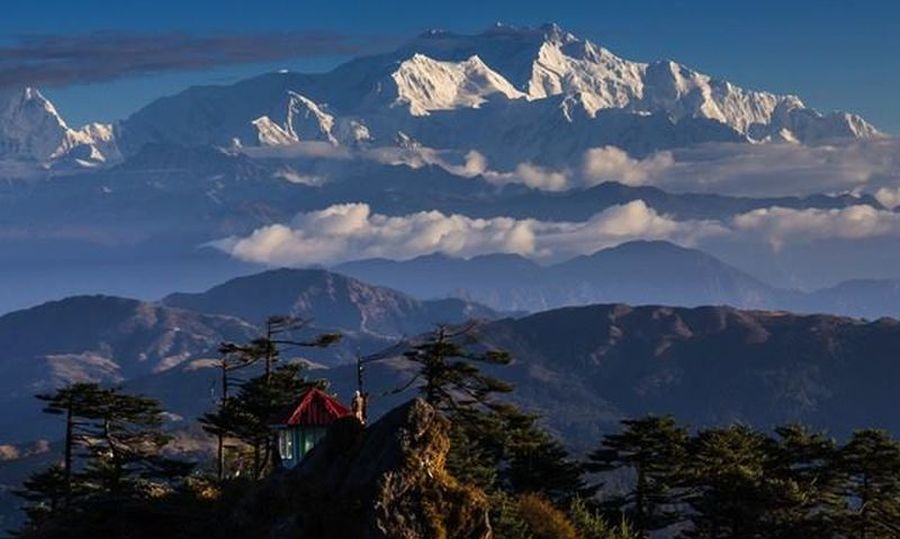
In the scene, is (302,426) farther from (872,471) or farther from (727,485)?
(872,471)

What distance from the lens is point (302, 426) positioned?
69.6 m

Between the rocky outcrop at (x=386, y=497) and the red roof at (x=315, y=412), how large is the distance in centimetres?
1885

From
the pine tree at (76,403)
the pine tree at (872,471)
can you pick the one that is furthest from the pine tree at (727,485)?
the pine tree at (76,403)

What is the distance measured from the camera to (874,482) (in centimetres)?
10181

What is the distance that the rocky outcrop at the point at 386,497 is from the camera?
4722 centimetres

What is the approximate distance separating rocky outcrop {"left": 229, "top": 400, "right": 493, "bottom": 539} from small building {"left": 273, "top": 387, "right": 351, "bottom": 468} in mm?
18834

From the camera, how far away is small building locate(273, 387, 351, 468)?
69.6m

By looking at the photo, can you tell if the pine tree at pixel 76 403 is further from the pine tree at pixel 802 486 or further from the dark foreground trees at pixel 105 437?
the pine tree at pixel 802 486

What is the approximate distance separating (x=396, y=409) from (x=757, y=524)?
163ft

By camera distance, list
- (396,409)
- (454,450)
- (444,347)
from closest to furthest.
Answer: (396,409) → (454,450) → (444,347)

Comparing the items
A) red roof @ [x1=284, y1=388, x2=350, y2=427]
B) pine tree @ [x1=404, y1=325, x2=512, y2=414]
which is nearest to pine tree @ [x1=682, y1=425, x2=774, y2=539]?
pine tree @ [x1=404, y1=325, x2=512, y2=414]

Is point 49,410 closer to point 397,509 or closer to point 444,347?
point 444,347

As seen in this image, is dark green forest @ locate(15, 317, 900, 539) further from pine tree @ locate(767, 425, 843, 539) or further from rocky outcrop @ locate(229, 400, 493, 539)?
rocky outcrop @ locate(229, 400, 493, 539)

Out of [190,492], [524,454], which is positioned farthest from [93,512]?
[524,454]
